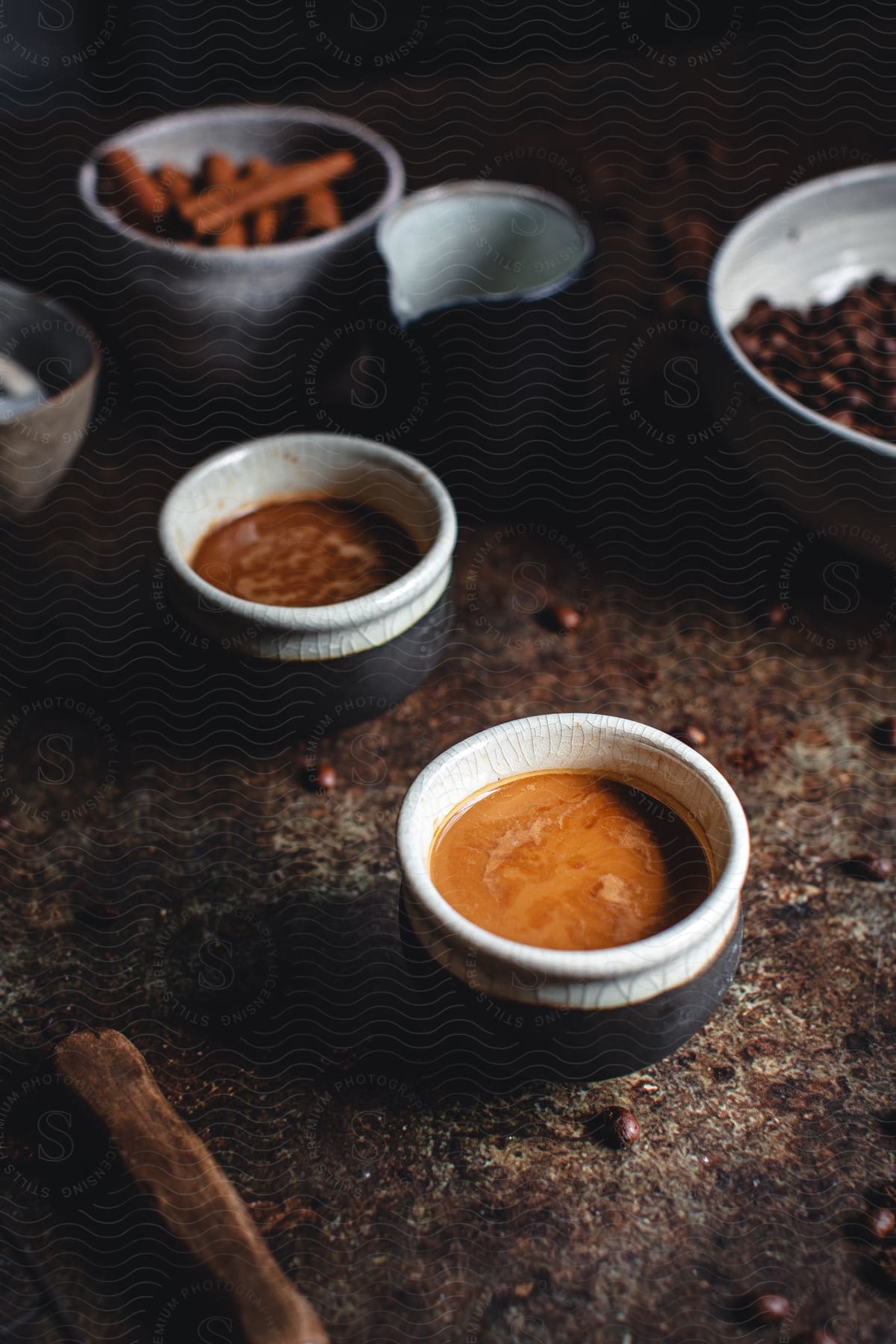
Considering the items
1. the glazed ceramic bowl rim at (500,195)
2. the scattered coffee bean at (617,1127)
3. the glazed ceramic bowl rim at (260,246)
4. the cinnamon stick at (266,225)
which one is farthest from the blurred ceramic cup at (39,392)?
the scattered coffee bean at (617,1127)

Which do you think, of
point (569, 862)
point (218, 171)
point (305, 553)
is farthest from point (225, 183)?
point (569, 862)

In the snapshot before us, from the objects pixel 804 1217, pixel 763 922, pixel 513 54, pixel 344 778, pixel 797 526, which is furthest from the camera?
pixel 513 54

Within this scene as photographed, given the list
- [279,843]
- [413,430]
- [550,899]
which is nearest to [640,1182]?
[550,899]

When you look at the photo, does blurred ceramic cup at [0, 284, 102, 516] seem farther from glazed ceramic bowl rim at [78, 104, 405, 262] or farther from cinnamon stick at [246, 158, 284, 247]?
cinnamon stick at [246, 158, 284, 247]

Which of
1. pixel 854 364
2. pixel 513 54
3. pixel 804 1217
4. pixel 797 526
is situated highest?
pixel 513 54

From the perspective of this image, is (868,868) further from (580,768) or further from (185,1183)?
(185,1183)

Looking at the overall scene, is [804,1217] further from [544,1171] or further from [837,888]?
[837,888]

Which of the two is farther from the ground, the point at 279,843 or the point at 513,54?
the point at 513,54
